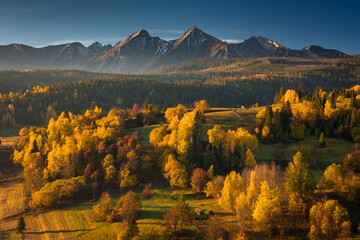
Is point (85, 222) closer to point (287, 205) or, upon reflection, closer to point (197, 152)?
point (197, 152)

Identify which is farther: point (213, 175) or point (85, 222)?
point (213, 175)

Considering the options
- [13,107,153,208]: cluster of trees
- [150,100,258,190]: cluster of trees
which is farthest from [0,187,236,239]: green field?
[150,100,258,190]: cluster of trees

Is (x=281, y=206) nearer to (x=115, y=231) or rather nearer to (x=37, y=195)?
(x=115, y=231)

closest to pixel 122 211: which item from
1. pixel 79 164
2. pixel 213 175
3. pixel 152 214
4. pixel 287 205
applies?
pixel 152 214

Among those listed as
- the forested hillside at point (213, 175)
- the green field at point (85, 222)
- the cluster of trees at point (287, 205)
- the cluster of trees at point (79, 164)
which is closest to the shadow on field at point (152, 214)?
the green field at point (85, 222)

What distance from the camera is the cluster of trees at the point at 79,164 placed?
69.2 m

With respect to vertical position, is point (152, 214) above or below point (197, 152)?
below

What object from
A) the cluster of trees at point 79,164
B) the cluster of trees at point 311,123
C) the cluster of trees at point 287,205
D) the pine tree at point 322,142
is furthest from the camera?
the cluster of trees at point 311,123

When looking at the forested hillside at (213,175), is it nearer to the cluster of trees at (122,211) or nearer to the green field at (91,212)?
the cluster of trees at (122,211)

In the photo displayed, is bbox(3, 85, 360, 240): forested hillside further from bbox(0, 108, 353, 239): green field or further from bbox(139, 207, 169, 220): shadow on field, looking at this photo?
bbox(0, 108, 353, 239): green field

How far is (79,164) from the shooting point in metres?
80.6

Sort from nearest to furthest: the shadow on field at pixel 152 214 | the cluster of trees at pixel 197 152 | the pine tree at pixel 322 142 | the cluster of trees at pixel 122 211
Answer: the cluster of trees at pixel 122 211 < the shadow on field at pixel 152 214 < the cluster of trees at pixel 197 152 < the pine tree at pixel 322 142

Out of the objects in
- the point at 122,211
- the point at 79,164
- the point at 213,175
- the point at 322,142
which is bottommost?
the point at 122,211

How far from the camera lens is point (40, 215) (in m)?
62.0
